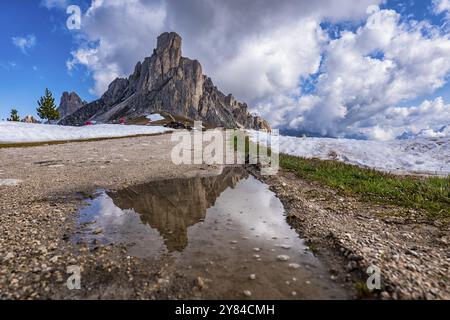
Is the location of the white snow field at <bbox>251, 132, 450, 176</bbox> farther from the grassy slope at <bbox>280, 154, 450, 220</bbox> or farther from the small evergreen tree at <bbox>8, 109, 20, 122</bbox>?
the small evergreen tree at <bbox>8, 109, 20, 122</bbox>

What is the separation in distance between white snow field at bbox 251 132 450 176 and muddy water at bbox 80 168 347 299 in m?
18.9

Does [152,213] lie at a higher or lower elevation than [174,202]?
lower

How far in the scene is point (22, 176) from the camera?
63.3 ft

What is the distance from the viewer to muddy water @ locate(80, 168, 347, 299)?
21.0 ft

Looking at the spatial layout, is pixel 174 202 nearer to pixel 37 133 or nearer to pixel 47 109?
pixel 37 133

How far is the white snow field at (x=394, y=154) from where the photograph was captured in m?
25.8

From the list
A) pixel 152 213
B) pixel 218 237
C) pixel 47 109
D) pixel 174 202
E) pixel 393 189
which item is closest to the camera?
pixel 218 237

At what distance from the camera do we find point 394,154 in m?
30.5

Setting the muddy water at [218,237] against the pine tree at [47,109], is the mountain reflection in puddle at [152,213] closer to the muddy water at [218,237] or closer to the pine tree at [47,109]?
the muddy water at [218,237]

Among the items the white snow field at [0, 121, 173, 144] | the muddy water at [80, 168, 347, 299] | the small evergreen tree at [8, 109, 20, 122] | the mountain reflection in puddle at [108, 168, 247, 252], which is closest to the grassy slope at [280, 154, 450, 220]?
the muddy water at [80, 168, 347, 299]

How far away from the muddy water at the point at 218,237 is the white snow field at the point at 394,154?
18.9m

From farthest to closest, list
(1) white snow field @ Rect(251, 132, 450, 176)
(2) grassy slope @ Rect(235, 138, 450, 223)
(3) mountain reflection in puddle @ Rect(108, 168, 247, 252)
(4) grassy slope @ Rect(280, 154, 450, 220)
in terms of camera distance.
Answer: (1) white snow field @ Rect(251, 132, 450, 176) → (4) grassy slope @ Rect(280, 154, 450, 220) → (2) grassy slope @ Rect(235, 138, 450, 223) → (3) mountain reflection in puddle @ Rect(108, 168, 247, 252)

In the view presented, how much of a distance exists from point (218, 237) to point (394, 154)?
29713 millimetres

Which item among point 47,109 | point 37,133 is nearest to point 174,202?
point 37,133
